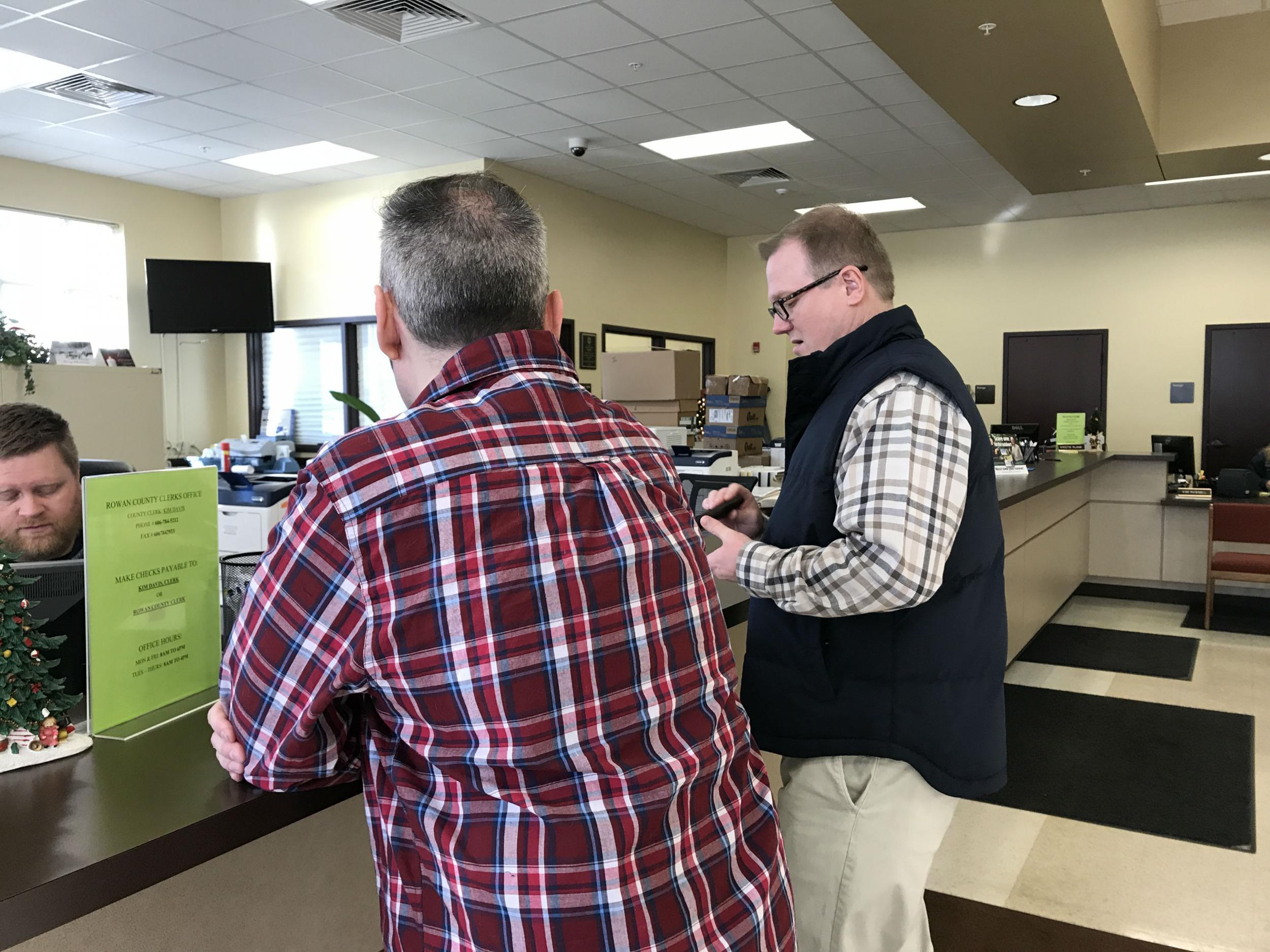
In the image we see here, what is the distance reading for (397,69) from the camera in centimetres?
527

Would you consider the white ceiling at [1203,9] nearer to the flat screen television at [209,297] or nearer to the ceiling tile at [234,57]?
the ceiling tile at [234,57]

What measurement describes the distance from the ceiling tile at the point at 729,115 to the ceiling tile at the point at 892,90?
63 cm

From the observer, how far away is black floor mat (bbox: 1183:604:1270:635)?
5871 mm

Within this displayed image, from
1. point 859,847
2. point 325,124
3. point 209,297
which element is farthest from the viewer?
point 209,297

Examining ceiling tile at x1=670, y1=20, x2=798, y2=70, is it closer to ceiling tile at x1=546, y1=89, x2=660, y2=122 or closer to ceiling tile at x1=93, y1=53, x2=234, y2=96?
ceiling tile at x1=546, y1=89, x2=660, y2=122

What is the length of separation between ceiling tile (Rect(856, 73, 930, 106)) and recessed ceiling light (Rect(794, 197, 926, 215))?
2675 mm

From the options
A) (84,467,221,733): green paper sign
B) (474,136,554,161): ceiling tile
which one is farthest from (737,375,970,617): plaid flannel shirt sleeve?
(474,136,554,161): ceiling tile

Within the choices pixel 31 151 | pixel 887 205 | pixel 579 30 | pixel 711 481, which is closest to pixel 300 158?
pixel 31 151

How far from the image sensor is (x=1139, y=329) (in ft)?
29.5

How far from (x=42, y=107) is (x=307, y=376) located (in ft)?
9.56

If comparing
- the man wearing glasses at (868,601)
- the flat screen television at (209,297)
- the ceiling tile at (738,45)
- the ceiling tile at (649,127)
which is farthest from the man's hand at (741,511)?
the flat screen television at (209,297)

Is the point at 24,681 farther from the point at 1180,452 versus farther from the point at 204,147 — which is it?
the point at 1180,452

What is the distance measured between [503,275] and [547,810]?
1.61 feet

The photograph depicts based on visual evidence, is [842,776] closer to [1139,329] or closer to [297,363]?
[297,363]
